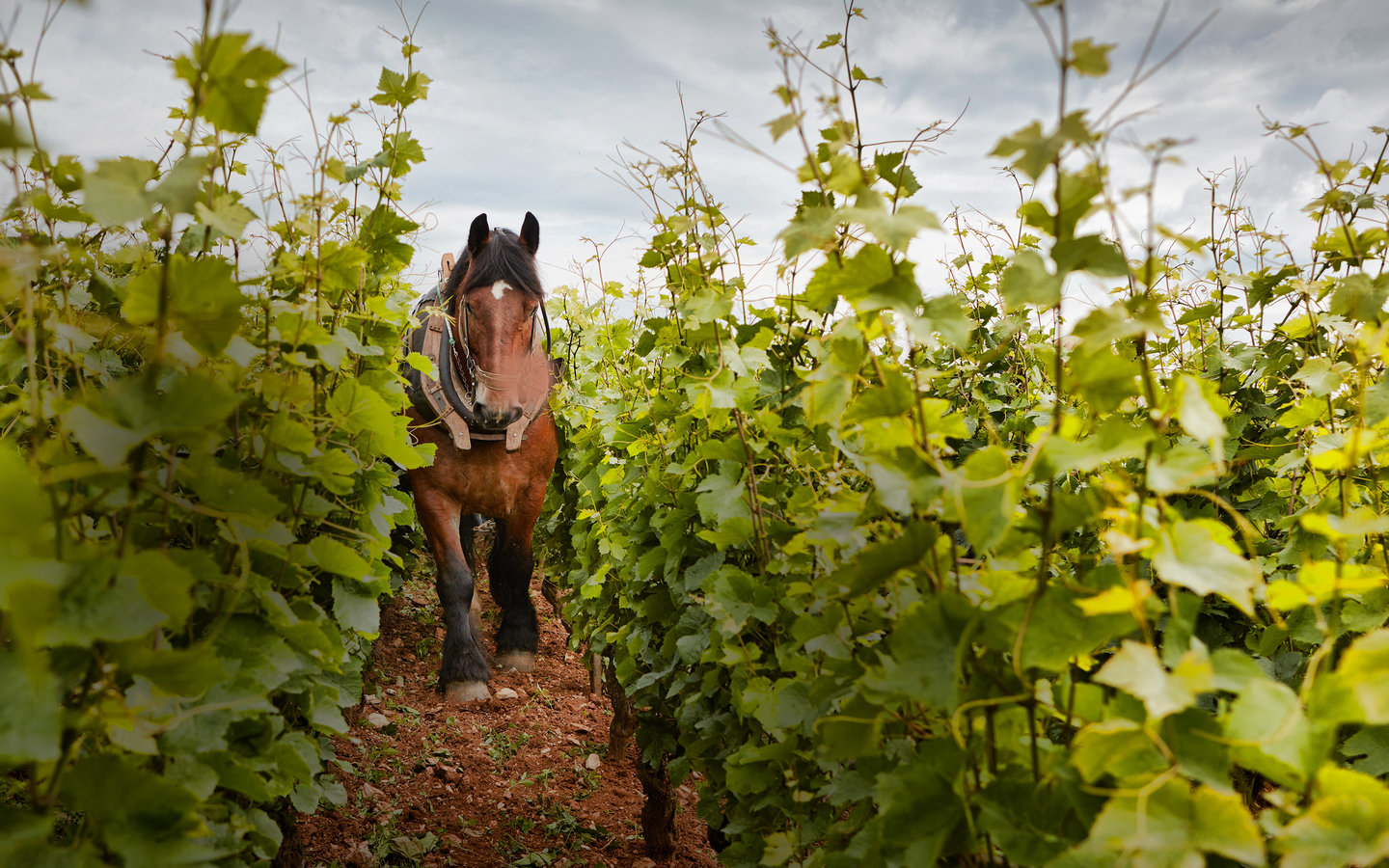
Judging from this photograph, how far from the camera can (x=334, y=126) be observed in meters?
1.89

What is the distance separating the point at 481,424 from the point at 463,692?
1.68 metres

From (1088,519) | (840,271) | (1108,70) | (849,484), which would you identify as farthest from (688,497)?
(1108,70)

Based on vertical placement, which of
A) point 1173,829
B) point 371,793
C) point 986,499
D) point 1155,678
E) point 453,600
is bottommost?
point 371,793

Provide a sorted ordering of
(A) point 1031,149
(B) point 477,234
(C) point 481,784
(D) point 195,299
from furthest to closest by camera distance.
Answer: (B) point 477,234
(C) point 481,784
(D) point 195,299
(A) point 1031,149

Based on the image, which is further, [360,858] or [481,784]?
[481,784]

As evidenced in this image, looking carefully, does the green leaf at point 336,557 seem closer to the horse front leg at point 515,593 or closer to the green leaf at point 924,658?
the green leaf at point 924,658

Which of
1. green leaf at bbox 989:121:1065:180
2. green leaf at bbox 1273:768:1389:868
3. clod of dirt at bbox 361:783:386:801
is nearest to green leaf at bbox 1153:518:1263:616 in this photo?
green leaf at bbox 1273:768:1389:868

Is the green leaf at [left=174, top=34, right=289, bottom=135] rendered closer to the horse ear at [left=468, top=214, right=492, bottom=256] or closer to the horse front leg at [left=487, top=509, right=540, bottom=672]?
the horse ear at [left=468, top=214, right=492, bottom=256]

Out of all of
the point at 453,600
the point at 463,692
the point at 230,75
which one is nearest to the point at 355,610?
the point at 230,75

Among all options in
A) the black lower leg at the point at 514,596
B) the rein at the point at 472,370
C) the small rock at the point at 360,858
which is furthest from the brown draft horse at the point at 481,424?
the small rock at the point at 360,858

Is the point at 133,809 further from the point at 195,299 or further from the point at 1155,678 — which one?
the point at 1155,678

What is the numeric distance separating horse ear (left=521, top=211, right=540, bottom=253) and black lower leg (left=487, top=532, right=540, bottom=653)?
6.90 feet

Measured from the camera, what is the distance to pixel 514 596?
5.56 m

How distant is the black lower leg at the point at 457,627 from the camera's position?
464 centimetres
